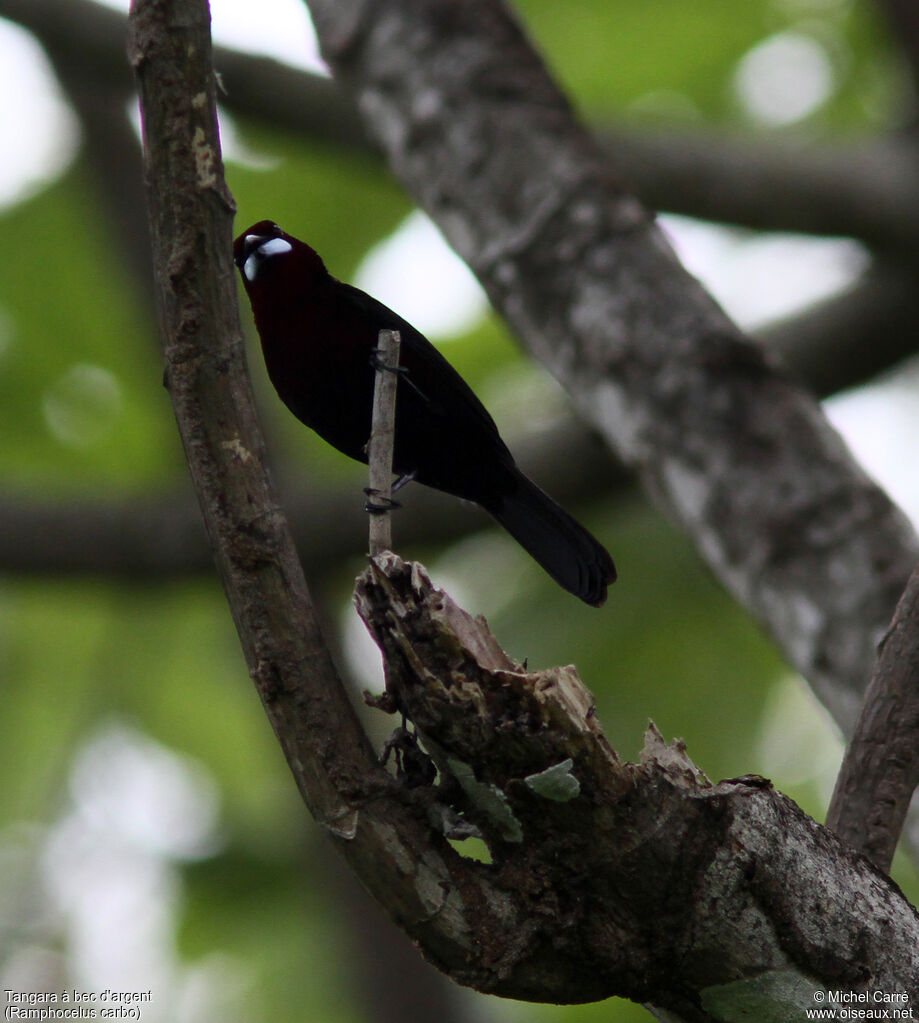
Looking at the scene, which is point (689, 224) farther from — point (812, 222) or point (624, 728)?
point (624, 728)

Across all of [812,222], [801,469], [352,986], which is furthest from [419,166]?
[352,986]

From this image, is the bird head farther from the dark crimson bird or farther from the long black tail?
the long black tail

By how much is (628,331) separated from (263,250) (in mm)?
919

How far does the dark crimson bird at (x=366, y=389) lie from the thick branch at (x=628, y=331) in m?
0.29

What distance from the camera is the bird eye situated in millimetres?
2658

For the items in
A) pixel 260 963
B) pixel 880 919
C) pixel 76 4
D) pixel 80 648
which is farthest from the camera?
pixel 260 963

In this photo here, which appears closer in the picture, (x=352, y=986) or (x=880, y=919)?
(x=880, y=919)

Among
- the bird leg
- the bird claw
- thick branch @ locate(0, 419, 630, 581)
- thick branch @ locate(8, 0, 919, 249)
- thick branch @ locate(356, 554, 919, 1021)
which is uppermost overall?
thick branch @ locate(8, 0, 919, 249)

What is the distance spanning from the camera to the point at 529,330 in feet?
10.5

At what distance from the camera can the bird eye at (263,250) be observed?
8.72 ft

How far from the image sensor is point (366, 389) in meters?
2.64

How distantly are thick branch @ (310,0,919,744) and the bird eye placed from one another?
773 millimetres

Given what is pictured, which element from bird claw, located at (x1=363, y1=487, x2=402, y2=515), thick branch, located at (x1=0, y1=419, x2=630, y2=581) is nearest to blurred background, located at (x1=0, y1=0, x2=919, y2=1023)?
thick branch, located at (x1=0, y1=419, x2=630, y2=581)

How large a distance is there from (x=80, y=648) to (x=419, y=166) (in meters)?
3.89
